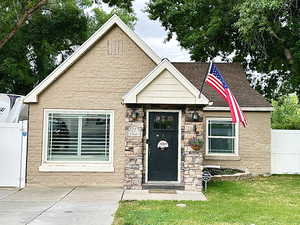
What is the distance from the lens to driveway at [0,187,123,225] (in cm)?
754

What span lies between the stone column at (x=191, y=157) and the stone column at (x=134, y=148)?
1.30m

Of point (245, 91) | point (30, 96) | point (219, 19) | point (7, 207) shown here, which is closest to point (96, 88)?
point (30, 96)

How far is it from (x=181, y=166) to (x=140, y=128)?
1.69m

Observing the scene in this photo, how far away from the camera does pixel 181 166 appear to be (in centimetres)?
1157

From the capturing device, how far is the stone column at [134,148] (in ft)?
37.1

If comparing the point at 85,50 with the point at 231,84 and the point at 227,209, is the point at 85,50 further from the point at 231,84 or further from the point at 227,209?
the point at 231,84

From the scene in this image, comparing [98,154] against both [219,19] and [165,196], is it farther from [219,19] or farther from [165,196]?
[219,19]

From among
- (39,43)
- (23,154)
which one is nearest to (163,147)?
(23,154)

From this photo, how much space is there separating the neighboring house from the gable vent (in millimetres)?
33

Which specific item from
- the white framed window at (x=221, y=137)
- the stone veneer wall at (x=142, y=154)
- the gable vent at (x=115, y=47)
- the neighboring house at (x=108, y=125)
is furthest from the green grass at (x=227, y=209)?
the gable vent at (x=115, y=47)

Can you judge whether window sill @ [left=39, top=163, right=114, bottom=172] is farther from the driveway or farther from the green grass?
the green grass

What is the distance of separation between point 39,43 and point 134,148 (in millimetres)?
15544

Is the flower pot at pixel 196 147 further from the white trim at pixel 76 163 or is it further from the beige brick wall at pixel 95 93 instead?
the white trim at pixel 76 163

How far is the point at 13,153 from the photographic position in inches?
468
